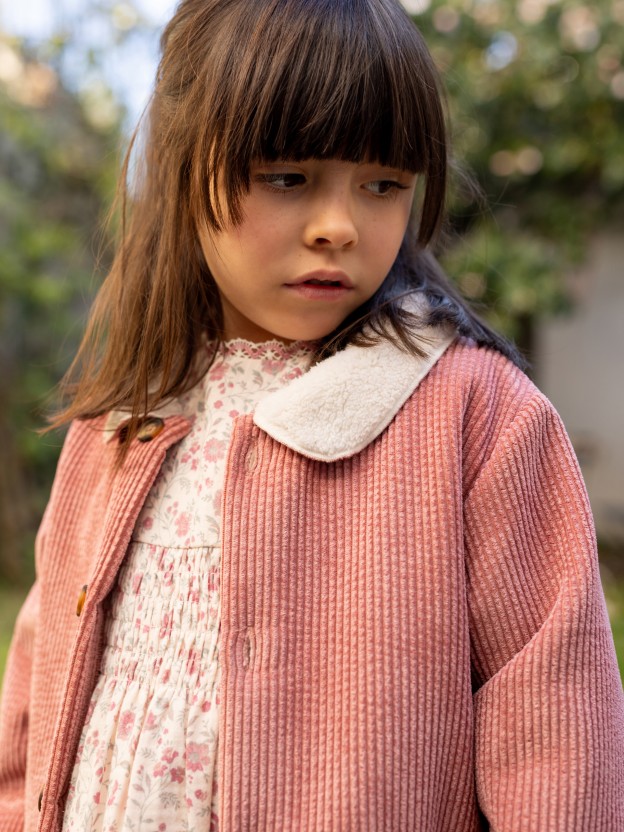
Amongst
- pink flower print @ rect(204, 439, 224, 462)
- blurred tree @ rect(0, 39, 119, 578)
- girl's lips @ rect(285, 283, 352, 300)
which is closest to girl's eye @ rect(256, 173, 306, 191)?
girl's lips @ rect(285, 283, 352, 300)

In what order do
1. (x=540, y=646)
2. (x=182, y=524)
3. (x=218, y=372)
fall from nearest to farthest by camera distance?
(x=540, y=646) → (x=182, y=524) → (x=218, y=372)

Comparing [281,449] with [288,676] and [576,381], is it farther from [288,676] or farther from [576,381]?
[576,381]

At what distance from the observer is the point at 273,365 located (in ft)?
3.93

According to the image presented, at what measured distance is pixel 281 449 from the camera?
1.03m

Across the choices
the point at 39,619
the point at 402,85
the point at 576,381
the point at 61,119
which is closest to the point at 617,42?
the point at 576,381

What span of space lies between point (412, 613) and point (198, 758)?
30 cm

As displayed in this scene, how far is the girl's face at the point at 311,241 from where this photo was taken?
1.00m

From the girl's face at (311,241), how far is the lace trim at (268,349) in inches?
2.5

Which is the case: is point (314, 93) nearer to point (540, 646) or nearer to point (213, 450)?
point (213, 450)

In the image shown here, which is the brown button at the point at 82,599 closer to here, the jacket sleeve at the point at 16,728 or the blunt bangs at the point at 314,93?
the jacket sleeve at the point at 16,728

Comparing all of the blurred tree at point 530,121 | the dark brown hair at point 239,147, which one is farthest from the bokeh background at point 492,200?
the dark brown hair at point 239,147

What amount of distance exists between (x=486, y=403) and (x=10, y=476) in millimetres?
4047

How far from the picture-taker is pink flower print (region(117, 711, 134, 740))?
1.06 meters

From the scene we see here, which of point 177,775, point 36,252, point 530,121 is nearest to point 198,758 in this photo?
point 177,775
